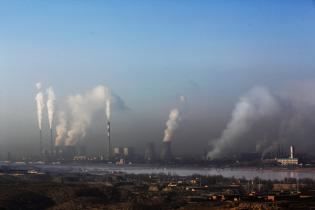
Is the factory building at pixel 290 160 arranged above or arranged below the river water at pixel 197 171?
above

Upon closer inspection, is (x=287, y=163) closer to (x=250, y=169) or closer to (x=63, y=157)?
(x=250, y=169)

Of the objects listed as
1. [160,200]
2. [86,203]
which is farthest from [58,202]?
[160,200]

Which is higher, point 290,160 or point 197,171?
point 290,160

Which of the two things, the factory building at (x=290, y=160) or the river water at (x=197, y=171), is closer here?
the river water at (x=197, y=171)

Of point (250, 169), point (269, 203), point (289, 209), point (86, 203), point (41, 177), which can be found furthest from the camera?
point (250, 169)

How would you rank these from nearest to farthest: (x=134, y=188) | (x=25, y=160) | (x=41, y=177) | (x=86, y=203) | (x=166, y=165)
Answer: (x=86, y=203), (x=134, y=188), (x=41, y=177), (x=166, y=165), (x=25, y=160)

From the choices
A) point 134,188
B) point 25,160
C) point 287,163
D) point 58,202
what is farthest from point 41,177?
point 25,160

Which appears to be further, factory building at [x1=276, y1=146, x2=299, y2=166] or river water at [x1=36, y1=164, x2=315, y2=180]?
factory building at [x1=276, y1=146, x2=299, y2=166]

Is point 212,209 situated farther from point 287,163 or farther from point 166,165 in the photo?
point 166,165

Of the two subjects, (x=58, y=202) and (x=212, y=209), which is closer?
(x=212, y=209)

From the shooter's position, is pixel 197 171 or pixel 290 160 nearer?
pixel 197 171

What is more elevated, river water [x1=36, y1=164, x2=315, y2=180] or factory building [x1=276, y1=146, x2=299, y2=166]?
factory building [x1=276, y1=146, x2=299, y2=166]
